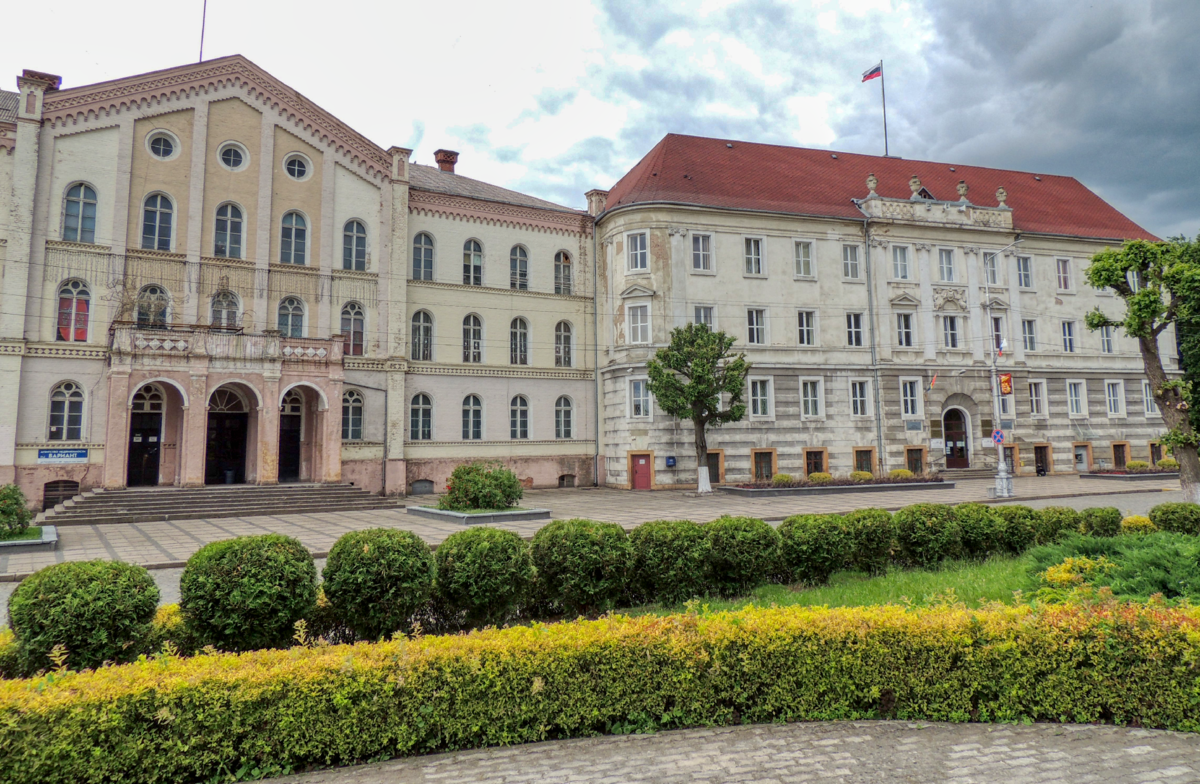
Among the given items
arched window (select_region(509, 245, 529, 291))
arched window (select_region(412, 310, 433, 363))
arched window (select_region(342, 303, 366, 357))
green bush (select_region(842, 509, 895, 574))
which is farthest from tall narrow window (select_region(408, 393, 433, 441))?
green bush (select_region(842, 509, 895, 574))

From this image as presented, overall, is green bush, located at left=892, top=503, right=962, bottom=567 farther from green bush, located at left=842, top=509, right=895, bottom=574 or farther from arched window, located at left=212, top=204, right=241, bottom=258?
arched window, located at left=212, top=204, right=241, bottom=258

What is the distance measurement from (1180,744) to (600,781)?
4.69m

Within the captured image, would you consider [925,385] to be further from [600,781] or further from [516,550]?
[600,781]

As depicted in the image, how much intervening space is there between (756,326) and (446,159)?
19276 millimetres

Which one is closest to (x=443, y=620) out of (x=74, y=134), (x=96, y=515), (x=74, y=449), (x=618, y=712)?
(x=618, y=712)

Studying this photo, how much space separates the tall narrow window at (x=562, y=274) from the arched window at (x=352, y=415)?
11309 mm

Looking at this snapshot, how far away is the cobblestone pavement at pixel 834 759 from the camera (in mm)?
5000

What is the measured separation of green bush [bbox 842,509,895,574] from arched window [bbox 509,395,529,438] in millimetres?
23852

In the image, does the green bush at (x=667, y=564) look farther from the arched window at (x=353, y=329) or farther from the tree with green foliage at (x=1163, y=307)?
the arched window at (x=353, y=329)

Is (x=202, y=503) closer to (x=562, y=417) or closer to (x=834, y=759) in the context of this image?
(x=562, y=417)

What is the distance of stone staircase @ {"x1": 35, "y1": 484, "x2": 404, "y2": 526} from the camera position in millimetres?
22047

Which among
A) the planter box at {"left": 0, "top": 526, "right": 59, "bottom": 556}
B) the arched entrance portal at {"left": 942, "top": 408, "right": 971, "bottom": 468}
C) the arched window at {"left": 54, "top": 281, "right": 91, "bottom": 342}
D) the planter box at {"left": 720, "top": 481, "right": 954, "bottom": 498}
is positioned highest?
the arched window at {"left": 54, "top": 281, "right": 91, "bottom": 342}

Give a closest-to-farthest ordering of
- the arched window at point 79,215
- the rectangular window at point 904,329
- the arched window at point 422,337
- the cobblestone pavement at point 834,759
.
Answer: the cobblestone pavement at point 834,759
the arched window at point 79,215
the arched window at point 422,337
the rectangular window at point 904,329

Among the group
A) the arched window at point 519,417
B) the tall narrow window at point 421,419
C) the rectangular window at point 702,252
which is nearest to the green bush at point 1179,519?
the rectangular window at point 702,252
